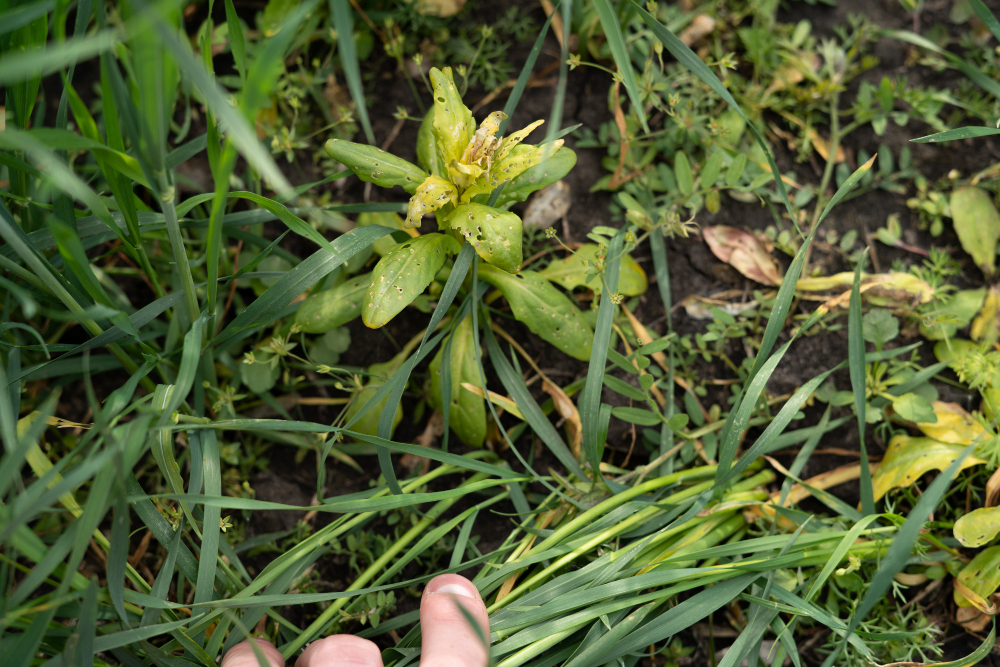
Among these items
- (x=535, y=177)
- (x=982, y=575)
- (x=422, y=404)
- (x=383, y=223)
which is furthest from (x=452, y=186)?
(x=982, y=575)

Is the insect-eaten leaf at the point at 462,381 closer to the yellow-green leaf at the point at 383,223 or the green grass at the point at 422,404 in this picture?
the green grass at the point at 422,404

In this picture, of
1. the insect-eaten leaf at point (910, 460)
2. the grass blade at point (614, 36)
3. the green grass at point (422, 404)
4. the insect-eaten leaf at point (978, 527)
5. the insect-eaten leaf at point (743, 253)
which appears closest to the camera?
the grass blade at point (614, 36)

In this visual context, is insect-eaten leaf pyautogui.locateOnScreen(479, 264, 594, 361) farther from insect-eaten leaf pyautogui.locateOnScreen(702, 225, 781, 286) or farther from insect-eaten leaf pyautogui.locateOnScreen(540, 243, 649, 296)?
insect-eaten leaf pyautogui.locateOnScreen(702, 225, 781, 286)

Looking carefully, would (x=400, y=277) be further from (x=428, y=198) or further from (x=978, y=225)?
(x=978, y=225)

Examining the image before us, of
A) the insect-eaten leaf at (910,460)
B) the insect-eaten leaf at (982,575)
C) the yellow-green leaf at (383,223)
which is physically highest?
the yellow-green leaf at (383,223)

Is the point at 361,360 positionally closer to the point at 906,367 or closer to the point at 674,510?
the point at 674,510

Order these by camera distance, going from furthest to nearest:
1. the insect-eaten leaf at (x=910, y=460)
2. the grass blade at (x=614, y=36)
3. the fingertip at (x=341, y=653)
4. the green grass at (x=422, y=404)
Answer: the insect-eaten leaf at (x=910, y=460), the fingertip at (x=341, y=653), the green grass at (x=422, y=404), the grass blade at (x=614, y=36)

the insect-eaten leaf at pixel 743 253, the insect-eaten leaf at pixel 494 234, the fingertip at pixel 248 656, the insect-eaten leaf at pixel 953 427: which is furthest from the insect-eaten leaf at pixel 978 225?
the fingertip at pixel 248 656
